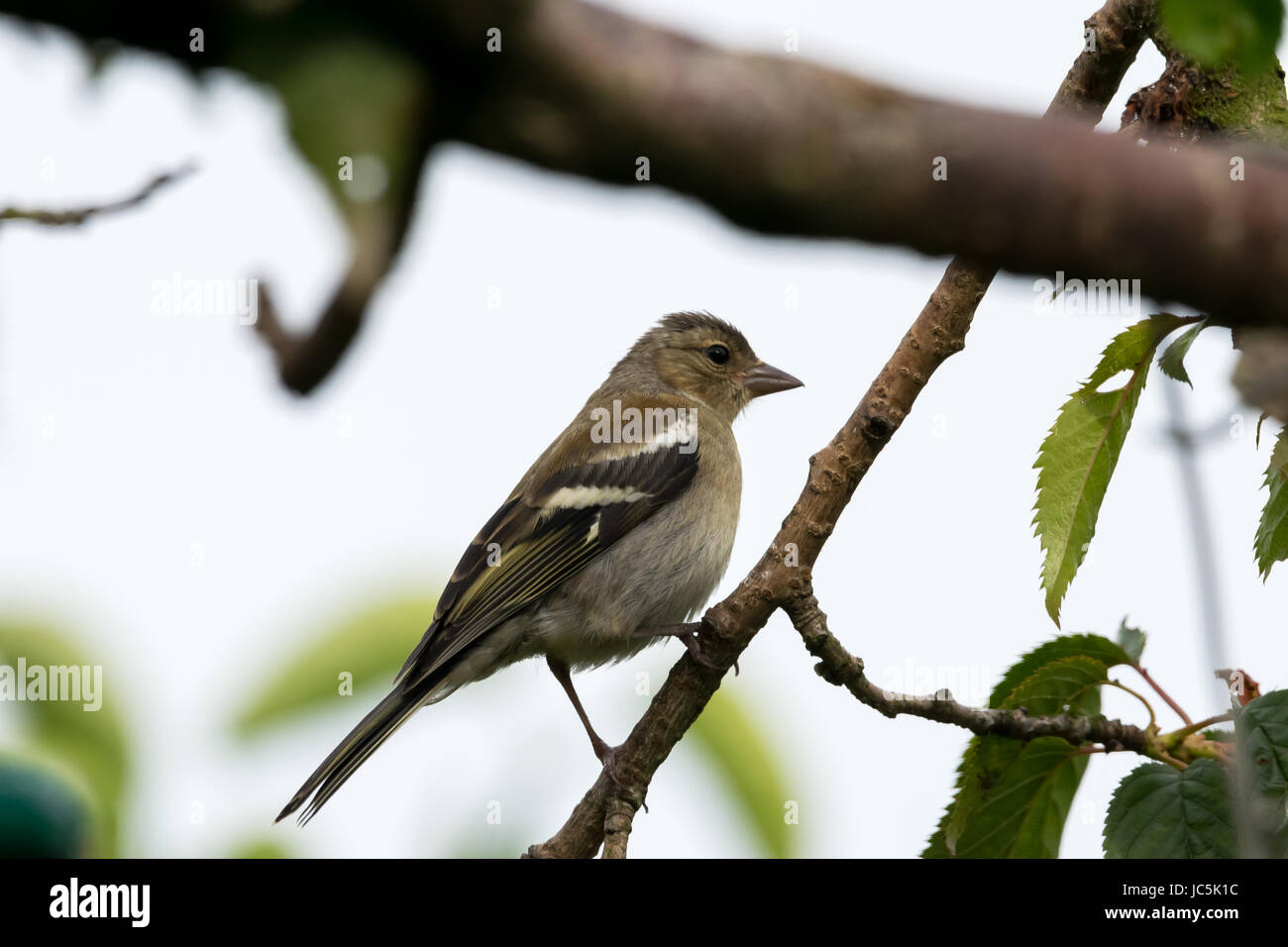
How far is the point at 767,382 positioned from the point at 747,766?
Result: 4.33 metres

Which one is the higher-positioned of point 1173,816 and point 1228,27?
point 1228,27

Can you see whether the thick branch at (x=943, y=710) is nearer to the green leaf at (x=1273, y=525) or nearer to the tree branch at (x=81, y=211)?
the green leaf at (x=1273, y=525)

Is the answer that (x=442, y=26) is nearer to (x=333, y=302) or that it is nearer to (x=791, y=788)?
(x=333, y=302)

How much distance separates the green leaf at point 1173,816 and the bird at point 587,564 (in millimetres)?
2647

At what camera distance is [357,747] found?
5.97 m

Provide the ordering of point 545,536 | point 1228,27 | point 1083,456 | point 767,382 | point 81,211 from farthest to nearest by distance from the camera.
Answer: point 767,382, point 545,536, point 1083,456, point 81,211, point 1228,27

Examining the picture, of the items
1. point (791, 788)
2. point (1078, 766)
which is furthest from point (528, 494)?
point (1078, 766)

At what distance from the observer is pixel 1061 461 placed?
3.91 m

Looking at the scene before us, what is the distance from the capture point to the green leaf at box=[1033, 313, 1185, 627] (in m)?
3.82

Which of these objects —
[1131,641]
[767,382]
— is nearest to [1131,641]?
[1131,641]

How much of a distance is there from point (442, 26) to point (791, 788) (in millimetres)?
3798

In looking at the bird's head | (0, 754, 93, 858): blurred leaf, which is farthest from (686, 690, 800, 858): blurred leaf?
the bird's head

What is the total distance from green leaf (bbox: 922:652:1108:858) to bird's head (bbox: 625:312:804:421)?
448 cm

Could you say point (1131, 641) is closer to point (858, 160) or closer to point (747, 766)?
point (747, 766)
